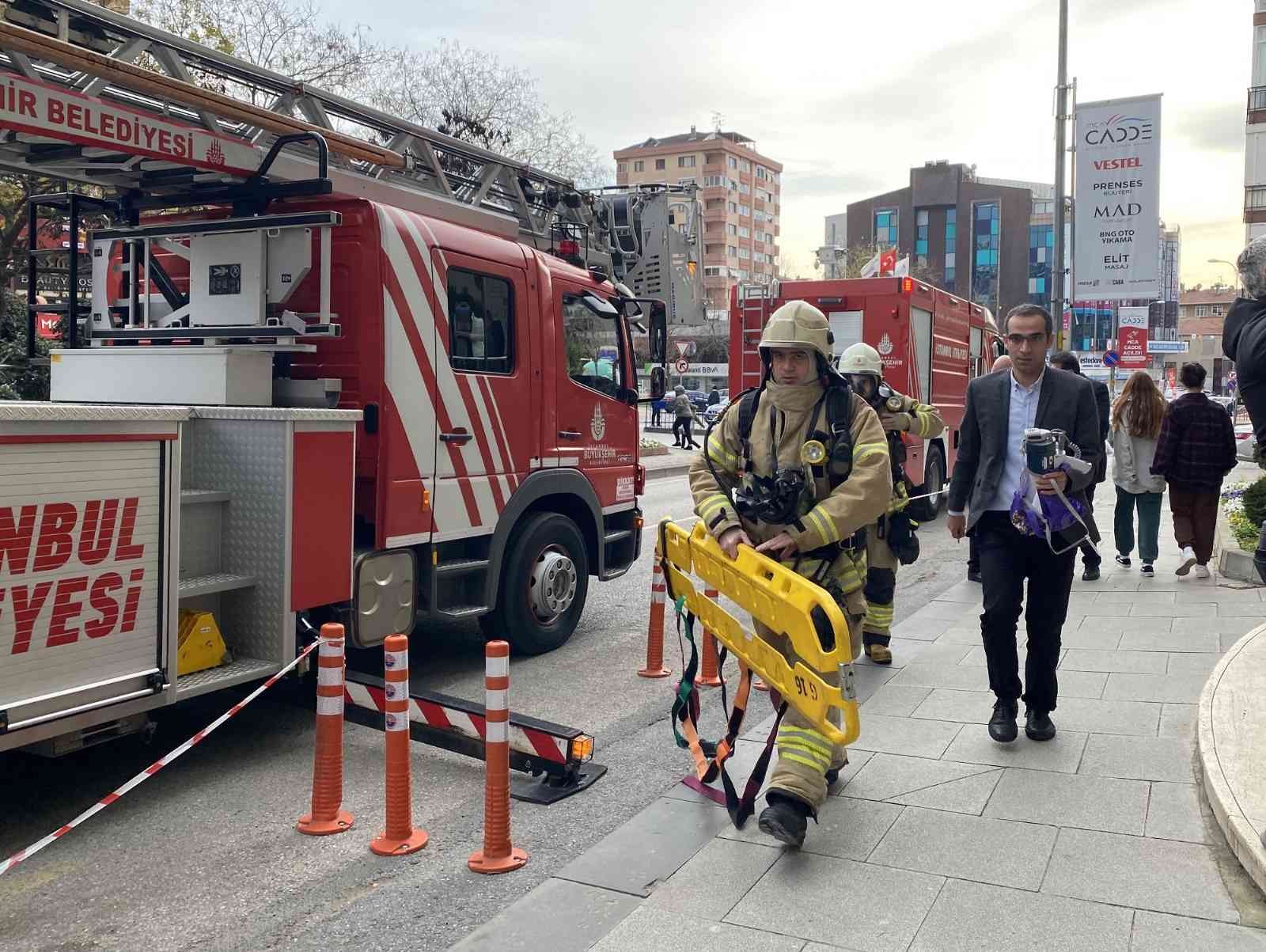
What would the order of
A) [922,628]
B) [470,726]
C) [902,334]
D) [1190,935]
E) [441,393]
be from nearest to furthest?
[1190,935] → [470,726] → [441,393] → [922,628] → [902,334]

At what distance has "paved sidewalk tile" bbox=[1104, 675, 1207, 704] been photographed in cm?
560

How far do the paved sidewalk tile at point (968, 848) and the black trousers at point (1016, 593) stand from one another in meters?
1.01

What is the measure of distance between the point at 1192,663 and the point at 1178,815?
2.54 meters

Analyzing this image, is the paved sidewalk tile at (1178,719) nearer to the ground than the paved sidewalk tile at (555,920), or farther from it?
farther from it

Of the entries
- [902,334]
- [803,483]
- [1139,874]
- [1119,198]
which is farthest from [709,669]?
[1119,198]

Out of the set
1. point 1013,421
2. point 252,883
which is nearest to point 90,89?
point 252,883

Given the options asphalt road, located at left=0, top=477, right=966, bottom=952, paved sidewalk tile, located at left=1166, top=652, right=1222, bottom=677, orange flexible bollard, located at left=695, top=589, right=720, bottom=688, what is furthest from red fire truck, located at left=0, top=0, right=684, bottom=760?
paved sidewalk tile, located at left=1166, top=652, right=1222, bottom=677

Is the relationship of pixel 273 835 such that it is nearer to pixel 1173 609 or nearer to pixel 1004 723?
pixel 1004 723

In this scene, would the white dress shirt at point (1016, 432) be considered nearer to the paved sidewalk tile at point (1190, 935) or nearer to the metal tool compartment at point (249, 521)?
the paved sidewalk tile at point (1190, 935)

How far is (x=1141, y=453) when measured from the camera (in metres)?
9.12

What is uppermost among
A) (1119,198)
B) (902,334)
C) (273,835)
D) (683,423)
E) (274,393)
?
(1119,198)

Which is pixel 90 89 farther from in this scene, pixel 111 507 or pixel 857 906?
pixel 857 906

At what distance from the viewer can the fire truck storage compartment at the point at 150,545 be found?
3.74 m

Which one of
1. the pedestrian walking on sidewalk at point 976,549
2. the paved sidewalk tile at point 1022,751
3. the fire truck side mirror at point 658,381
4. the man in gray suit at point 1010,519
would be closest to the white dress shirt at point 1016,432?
the man in gray suit at point 1010,519
